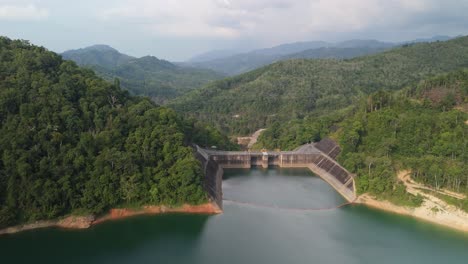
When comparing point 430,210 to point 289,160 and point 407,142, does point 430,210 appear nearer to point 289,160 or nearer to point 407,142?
point 407,142

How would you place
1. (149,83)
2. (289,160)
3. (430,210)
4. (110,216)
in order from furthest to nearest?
(149,83)
(289,160)
(430,210)
(110,216)

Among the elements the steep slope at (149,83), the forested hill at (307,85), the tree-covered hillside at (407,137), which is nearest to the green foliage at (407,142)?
the tree-covered hillside at (407,137)

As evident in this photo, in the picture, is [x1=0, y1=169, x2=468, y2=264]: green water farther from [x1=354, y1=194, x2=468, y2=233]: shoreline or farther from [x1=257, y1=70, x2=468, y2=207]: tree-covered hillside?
[x1=257, y1=70, x2=468, y2=207]: tree-covered hillside

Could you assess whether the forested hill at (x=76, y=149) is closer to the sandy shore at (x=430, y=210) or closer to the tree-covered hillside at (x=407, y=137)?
the sandy shore at (x=430, y=210)

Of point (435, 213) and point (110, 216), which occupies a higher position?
point (110, 216)

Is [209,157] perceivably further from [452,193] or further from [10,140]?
[452,193]

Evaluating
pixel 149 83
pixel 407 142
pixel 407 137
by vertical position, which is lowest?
pixel 407 142

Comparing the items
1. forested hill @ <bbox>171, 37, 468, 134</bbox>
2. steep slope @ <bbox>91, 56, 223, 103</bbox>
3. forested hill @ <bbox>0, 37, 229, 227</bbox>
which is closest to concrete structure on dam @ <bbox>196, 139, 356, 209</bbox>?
forested hill @ <bbox>0, 37, 229, 227</bbox>

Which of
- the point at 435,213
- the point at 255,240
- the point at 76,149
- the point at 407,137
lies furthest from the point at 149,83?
the point at 435,213
